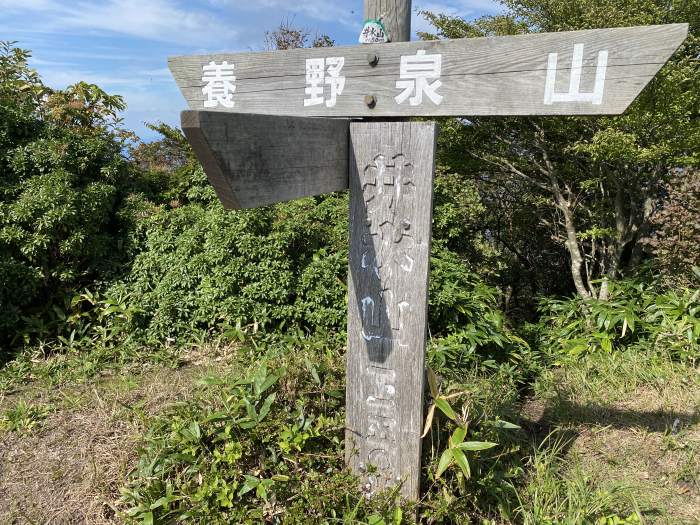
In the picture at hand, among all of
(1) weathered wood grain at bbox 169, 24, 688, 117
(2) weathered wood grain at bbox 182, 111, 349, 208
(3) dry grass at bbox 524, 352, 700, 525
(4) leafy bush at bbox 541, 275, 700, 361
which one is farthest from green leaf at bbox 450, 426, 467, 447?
(4) leafy bush at bbox 541, 275, 700, 361

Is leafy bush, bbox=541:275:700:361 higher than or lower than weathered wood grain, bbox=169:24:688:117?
lower

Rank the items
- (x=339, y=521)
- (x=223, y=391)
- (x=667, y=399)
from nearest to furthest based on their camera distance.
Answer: (x=339, y=521), (x=223, y=391), (x=667, y=399)

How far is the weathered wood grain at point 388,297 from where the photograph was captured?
197 centimetres

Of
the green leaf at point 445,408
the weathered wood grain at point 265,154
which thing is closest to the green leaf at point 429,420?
the green leaf at point 445,408

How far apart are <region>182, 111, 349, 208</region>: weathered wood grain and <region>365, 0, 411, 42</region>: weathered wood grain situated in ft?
1.47

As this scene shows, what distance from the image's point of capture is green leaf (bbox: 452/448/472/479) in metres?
2.10

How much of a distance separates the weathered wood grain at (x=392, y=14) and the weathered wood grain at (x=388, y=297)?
15.6 inches

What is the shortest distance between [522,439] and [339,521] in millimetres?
1502

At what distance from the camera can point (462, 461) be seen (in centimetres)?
214

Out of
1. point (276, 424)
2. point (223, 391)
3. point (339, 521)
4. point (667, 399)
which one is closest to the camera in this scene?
point (339, 521)

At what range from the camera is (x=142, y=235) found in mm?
4711

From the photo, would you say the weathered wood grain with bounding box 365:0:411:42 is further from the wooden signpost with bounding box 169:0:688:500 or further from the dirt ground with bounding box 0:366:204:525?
the dirt ground with bounding box 0:366:204:525

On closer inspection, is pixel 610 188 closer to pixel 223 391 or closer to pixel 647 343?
pixel 647 343

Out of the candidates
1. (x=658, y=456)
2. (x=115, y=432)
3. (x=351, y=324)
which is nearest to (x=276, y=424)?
(x=351, y=324)
